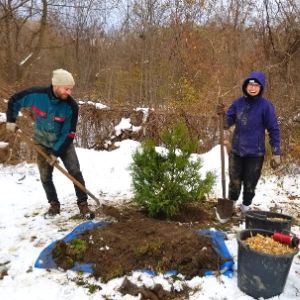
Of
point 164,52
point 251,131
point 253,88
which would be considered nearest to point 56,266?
point 251,131

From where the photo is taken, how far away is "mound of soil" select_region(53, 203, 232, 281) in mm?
3643

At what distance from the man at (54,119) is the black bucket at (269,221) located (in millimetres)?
1899

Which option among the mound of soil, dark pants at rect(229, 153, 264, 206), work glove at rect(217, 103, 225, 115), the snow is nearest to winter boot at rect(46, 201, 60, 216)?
the snow

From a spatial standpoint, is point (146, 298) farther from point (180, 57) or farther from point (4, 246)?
point (180, 57)

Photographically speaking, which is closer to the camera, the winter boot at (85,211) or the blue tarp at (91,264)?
the blue tarp at (91,264)

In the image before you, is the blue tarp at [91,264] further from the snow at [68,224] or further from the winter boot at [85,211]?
the winter boot at [85,211]

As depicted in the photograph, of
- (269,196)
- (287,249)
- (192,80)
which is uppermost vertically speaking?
(192,80)

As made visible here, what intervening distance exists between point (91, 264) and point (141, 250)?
473 mm

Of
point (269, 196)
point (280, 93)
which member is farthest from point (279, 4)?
point (269, 196)

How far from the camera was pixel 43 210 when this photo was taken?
548cm

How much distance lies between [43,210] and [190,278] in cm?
266

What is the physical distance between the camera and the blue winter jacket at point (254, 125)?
4.64 m

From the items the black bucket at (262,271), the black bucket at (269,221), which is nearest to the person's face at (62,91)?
the black bucket at (269,221)

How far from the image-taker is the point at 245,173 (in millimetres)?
4980
